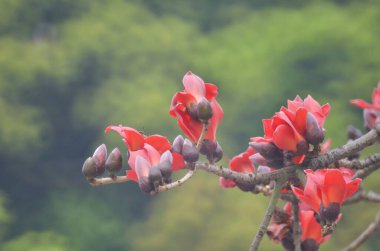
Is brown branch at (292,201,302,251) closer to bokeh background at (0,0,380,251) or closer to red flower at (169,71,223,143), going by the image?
red flower at (169,71,223,143)

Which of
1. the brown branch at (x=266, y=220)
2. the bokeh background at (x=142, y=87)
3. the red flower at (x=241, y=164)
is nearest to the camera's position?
the brown branch at (x=266, y=220)

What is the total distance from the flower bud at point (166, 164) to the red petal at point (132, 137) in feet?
0.07

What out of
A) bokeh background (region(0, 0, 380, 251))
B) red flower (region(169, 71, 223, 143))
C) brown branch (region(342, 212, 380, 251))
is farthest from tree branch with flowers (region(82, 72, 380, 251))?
bokeh background (region(0, 0, 380, 251))

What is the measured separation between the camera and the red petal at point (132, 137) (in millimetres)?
391

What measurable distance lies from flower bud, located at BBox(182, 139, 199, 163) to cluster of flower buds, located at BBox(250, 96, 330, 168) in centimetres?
4

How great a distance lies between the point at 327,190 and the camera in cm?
38

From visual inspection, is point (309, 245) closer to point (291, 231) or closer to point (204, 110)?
point (291, 231)

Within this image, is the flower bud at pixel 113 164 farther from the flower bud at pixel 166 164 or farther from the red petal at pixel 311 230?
the red petal at pixel 311 230

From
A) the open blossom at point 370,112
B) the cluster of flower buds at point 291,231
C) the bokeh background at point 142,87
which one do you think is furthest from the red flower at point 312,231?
the bokeh background at point 142,87

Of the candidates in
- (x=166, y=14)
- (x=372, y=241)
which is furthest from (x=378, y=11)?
(x=372, y=241)

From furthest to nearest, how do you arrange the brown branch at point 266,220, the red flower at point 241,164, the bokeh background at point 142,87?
1. the bokeh background at point 142,87
2. the red flower at point 241,164
3. the brown branch at point 266,220

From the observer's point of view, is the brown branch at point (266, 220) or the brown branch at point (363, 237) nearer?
the brown branch at point (266, 220)

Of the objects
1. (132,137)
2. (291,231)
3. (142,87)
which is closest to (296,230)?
(291,231)

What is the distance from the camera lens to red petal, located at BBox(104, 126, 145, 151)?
39 centimetres
